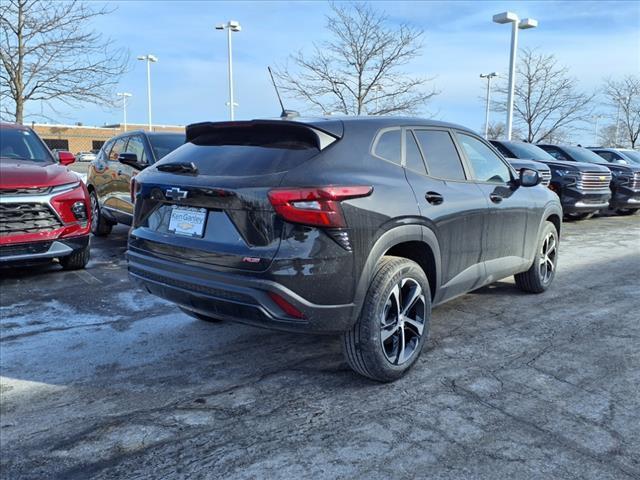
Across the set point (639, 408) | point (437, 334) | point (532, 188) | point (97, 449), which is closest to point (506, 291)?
point (532, 188)

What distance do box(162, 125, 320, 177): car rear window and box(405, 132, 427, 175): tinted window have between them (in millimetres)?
823

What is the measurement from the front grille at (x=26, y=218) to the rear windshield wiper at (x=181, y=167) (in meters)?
3.07

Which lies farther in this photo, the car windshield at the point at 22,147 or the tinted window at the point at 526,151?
the tinted window at the point at 526,151

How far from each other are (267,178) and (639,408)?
255 cm

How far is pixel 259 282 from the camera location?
3025 millimetres

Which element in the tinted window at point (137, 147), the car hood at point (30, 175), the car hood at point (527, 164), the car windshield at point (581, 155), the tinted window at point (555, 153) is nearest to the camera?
the car hood at point (30, 175)

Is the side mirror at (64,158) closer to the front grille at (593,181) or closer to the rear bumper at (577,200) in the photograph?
the rear bumper at (577,200)

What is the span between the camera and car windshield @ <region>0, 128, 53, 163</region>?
279 inches

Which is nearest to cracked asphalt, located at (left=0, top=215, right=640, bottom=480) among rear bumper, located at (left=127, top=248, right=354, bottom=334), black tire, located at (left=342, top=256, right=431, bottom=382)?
black tire, located at (left=342, top=256, right=431, bottom=382)

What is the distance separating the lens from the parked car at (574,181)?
468 inches

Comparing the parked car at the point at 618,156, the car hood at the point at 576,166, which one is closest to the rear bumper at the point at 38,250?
the car hood at the point at 576,166

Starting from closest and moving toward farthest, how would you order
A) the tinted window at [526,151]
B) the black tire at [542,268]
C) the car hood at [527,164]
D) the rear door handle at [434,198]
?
1. the rear door handle at [434,198]
2. the black tire at [542,268]
3. the car hood at [527,164]
4. the tinted window at [526,151]

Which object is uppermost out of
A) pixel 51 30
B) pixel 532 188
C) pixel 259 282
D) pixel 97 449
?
pixel 51 30

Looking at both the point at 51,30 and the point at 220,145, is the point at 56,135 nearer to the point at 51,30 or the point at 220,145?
the point at 51,30
